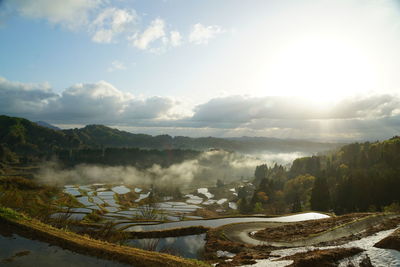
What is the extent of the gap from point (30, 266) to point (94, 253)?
3593 mm

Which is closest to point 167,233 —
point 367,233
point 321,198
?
point 367,233

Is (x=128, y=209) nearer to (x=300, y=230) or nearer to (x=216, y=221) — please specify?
(x=216, y=221)

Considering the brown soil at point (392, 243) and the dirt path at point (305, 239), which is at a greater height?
the brown soil at point (392, 243)

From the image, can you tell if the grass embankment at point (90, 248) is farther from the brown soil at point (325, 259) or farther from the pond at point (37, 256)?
the brown soil at point (325, 259)

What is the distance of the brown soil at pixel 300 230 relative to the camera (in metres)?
35.7

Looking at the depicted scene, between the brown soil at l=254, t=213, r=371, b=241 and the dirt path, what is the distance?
5.28ft

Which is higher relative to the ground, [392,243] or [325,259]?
[392,243]

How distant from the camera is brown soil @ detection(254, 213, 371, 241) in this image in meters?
35.7

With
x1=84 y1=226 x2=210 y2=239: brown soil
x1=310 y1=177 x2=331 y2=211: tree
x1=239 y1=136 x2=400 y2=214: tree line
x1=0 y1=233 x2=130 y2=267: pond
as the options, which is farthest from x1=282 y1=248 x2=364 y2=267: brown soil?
x1=310 y1=177 x2=331 y2=211: tree

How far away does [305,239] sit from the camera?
3338 centimetres

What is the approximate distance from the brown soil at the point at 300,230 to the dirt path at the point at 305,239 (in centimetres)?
161

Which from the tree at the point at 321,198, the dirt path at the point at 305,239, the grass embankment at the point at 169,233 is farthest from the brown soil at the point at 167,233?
the tree at the point at 321,198

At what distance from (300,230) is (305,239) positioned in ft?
17.2

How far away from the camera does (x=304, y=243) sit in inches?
1236
